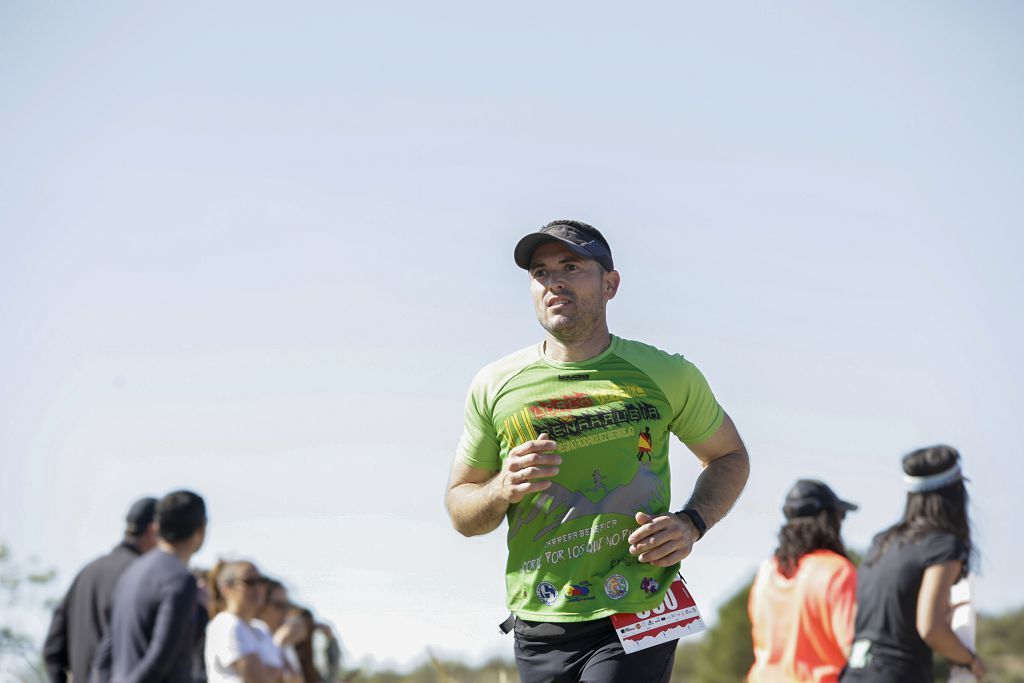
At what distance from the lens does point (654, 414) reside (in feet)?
15.8

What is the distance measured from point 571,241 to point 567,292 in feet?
0.64

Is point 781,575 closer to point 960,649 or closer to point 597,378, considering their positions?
point 960,649

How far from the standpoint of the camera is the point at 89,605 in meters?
6.46

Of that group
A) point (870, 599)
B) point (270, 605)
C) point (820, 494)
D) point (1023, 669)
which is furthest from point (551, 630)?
point (1023, 669)

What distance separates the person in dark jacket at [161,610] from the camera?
5.70 metres

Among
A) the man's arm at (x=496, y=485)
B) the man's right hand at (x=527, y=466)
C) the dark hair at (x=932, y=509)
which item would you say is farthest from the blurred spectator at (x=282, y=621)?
the man's right hand at (x=527, y=466)

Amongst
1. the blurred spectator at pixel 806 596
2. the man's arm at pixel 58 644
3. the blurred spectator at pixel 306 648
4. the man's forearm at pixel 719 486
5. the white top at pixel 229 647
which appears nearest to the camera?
the man's forearm at pixel 719 486

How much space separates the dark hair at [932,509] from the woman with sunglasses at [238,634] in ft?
11.7

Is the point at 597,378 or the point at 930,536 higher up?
the point at 597,378

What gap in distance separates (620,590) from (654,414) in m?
0.66

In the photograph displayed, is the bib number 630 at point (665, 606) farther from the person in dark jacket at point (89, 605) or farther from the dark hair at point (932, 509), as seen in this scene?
the person in dark jacket at point (89, 605)

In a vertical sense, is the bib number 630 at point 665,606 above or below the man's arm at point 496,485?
below

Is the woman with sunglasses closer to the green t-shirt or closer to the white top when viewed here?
the white top

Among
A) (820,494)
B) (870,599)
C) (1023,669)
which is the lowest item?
(1023,669)
